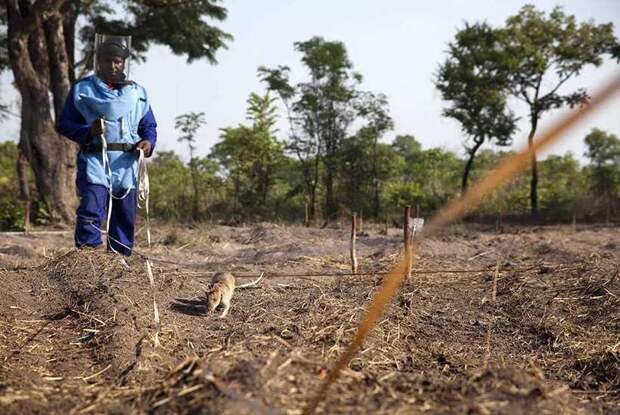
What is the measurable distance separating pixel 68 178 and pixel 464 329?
8864mm

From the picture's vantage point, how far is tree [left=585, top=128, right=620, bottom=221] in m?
16.8

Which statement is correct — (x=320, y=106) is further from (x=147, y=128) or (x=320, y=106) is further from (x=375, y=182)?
(x=147, y=128)

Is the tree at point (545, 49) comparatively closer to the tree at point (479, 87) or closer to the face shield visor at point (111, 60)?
the tree at point (479, 87)

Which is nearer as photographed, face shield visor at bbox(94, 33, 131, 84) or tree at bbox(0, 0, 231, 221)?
face shield visor at bbox(94, 33, 131, 84)

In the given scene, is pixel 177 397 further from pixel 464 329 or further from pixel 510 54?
pixel 510 54

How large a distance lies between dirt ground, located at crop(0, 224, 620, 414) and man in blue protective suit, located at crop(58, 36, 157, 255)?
430 mm

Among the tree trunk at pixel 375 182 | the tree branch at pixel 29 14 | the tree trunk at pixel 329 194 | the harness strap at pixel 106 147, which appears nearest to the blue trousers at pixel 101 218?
the harness strap at pixel 106 147

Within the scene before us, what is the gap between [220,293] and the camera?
373 centimetres

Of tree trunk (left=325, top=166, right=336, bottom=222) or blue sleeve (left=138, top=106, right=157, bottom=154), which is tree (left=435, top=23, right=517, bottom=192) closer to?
tree trunk (left=325, top=166, right=336, bottom=222)

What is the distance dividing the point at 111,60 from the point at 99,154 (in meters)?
0.74

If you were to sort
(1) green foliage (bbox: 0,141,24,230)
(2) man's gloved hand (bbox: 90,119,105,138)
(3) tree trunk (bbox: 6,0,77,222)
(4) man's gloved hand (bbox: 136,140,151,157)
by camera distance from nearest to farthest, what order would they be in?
(2) man's gloved hand (bbox: 90,119,105,138) → (4) man's gloved hand (bbox: 136,140,151,157) → (3) tree trunk (bbox: 6,0,77,222) → (1) green foliage (bbox: 0,141,24,230)

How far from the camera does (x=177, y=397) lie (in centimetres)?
188

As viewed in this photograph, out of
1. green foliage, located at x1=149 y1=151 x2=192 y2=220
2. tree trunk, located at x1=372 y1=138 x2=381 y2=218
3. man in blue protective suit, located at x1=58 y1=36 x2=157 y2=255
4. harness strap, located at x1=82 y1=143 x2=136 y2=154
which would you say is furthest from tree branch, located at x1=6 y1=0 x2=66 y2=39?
tree trunk, located at x1=372 y1=138 x2=381 y2=218

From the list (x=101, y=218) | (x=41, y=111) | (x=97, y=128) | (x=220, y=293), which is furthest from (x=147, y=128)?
(x=41, y=111)
